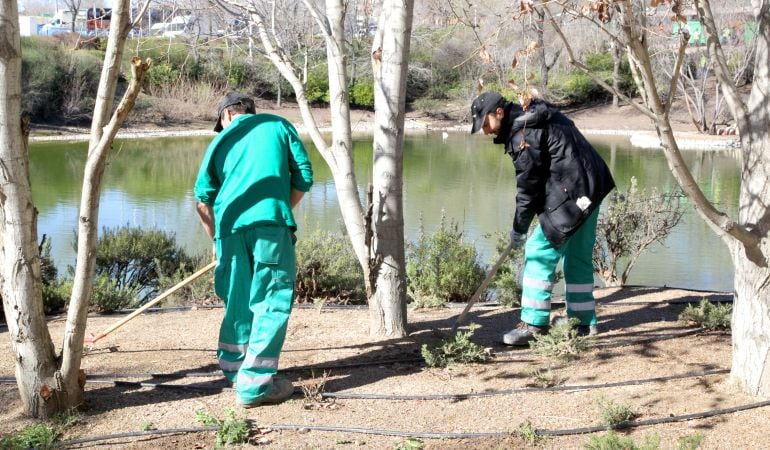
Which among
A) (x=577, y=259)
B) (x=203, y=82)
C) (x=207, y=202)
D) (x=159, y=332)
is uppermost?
(x=203, y=82)

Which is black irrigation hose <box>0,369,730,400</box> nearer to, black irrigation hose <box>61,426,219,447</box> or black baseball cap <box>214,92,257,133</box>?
black irrigation hose <box>61,426,219,447</box>

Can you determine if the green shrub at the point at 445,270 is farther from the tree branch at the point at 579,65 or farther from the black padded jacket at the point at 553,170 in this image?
the tree branch at the point at 579,65

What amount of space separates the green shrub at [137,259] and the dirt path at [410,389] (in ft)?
7.12

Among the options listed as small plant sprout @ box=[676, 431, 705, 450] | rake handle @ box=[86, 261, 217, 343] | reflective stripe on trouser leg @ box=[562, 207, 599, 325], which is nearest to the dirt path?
rake handle @ box=[86, 261, 217, 343]

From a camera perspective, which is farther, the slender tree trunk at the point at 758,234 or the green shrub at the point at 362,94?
the green shrub at the point at 362,94

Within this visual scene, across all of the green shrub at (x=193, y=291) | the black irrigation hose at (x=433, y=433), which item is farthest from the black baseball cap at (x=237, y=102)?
the green shrub at (x=193, y=291)

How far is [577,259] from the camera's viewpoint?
17.3ft

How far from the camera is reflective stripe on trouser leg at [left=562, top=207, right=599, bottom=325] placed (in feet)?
17.2

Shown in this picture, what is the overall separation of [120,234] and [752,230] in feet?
20.2

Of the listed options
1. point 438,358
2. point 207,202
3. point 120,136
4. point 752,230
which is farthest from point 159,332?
point 120,136

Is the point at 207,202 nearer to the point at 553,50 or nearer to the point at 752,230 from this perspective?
the point at 752,230

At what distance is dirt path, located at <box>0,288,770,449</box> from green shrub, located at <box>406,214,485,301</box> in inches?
43.7

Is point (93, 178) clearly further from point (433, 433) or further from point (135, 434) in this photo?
point (433, 433)

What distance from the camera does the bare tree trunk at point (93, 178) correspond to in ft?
12.1
